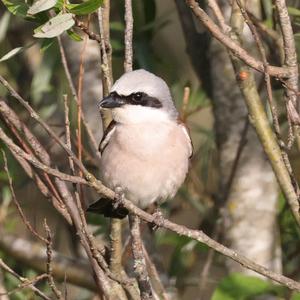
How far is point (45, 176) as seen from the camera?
9.91ft

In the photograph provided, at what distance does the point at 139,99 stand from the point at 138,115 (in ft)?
0.25

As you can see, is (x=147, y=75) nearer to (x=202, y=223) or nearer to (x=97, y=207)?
(x=97, y=207)

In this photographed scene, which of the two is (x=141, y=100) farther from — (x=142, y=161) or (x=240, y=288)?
(x=240, y=288)

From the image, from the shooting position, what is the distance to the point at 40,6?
8.57ft

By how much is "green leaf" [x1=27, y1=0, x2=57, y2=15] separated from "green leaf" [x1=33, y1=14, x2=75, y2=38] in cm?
6

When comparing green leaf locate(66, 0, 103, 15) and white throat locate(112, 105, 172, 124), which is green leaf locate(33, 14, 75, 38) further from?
white throat locate(112, 105, 172, 124)

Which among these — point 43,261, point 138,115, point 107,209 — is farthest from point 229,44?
point 43,261

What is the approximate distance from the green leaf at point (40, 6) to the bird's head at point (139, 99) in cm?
50

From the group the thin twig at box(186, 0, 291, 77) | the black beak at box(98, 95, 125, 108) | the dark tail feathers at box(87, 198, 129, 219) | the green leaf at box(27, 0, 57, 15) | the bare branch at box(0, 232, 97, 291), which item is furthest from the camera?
the bare branch at box(0, 232, 97, 291)

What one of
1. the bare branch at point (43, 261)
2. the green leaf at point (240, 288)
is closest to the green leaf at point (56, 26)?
the green leaf at point (240, 288)

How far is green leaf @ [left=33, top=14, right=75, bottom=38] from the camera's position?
104 inches

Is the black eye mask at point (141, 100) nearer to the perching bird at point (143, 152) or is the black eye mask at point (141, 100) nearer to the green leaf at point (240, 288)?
the perching bird at point (143, 152)

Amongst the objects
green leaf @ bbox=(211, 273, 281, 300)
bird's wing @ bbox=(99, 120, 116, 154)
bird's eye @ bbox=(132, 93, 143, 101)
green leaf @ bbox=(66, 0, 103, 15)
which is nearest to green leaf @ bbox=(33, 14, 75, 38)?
green leaf @ bbox=(66, 0, 103, 15)

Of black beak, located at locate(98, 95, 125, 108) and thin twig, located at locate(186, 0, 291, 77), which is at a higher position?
thin twig, located at locate(186, 0, 291, 77)
